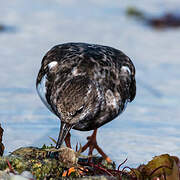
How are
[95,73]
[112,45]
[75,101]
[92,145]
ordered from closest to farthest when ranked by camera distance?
[75,101], [95,73], [92,145], [112,45]

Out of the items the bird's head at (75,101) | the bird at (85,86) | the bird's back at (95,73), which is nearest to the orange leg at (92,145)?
the bird at (85,86)

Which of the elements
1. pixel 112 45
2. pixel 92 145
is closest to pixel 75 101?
pixel 92 145

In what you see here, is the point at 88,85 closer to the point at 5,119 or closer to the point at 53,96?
the point at 53,96

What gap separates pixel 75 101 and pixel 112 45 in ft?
14.7

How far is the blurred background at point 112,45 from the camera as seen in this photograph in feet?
16.0

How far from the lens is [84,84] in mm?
3996

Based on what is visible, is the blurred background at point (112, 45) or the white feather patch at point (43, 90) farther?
the blurred background at point (112, 45)

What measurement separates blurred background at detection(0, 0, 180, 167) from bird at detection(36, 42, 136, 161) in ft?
1.52

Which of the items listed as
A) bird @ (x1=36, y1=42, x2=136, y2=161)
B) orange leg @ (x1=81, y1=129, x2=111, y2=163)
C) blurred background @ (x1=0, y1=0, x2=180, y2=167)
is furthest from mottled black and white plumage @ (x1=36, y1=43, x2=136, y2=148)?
blurred background @ (x1=0, y1=0, x2=180, y2=167)

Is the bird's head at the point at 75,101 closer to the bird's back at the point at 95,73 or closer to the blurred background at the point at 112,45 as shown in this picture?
the bird's back at the point at 95,73

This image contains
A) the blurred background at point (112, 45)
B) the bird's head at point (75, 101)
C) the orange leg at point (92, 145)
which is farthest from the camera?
the blurred background at point (112, 45)

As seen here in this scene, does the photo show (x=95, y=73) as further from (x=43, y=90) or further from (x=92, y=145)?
(x=92, y=145)

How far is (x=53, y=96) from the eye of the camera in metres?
4.05

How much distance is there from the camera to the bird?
12.7ft
